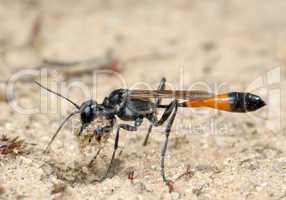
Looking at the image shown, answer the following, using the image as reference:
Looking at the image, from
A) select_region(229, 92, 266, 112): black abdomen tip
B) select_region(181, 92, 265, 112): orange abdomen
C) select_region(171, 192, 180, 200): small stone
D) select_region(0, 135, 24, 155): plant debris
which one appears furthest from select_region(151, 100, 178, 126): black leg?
select_region(0, 135, 24, 155): plant debris

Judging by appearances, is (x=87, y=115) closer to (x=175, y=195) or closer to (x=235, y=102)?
(x=175, y=195)

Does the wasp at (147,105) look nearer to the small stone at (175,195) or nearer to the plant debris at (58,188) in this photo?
the small stone at (175,195)

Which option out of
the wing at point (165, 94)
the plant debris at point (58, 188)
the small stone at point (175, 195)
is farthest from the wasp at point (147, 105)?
the plant debris at point (58, 188)

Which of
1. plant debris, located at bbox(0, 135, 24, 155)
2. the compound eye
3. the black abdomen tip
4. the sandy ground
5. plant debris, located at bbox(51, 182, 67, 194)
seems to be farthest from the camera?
the black abdomen tip

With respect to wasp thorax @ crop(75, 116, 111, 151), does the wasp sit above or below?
above

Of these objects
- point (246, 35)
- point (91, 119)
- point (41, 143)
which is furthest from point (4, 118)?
point (246, 35)

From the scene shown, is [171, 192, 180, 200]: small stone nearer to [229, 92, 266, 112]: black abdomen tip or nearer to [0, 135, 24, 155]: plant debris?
[229, 92, 266, 112]: black abdomen tip

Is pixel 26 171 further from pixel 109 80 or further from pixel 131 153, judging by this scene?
pixel 109 80
